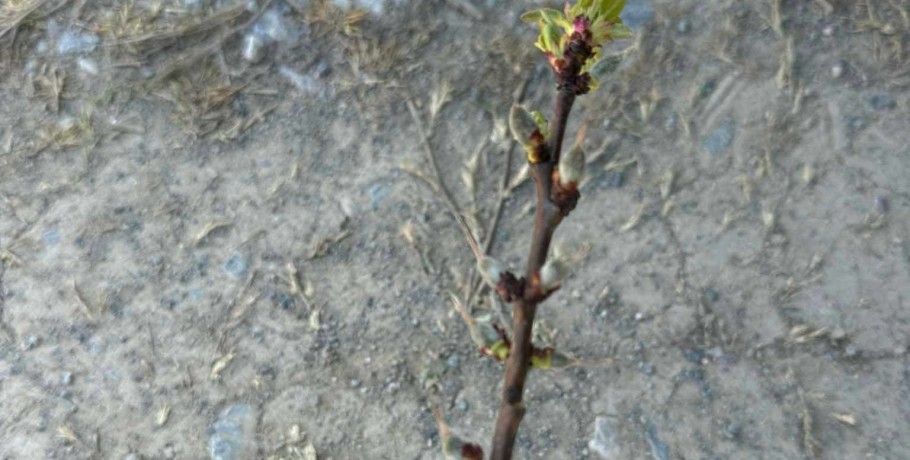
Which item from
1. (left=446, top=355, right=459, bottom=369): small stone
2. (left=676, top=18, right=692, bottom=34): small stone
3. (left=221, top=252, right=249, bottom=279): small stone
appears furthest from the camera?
(left=676, top=18, right=692, bottom=34): small stone

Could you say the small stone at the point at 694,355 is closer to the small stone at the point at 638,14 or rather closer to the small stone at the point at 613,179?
the small stone at the point at 613,179

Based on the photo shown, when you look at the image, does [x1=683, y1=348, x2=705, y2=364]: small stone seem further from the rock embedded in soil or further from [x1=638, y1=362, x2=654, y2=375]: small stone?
the rock embedded in soil

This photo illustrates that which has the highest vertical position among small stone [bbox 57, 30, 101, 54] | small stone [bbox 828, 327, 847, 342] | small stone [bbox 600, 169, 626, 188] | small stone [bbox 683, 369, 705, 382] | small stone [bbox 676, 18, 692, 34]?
small stone [bbox 57, 30, 101, 54]

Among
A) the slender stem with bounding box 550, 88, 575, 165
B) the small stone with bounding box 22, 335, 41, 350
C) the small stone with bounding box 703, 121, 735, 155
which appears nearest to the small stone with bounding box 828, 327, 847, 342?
the small stone with bounding box 703, 121, 735, 155

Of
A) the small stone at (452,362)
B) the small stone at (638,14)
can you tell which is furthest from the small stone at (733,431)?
the small stone at (638,14)

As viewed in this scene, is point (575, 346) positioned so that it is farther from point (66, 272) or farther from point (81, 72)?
point (81, 72)

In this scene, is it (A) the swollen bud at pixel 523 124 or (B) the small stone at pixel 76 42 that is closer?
(A) the swollen bud at pixel 523 124

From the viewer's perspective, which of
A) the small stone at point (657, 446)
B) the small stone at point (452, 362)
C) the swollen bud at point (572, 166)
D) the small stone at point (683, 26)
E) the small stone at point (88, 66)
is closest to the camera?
the swollen bud at point (572, 166)

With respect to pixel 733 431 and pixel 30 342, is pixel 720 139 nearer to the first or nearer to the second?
pixel 733 431
